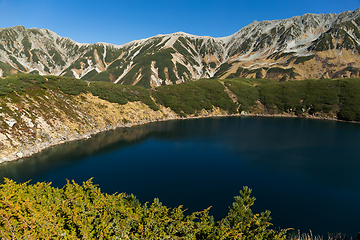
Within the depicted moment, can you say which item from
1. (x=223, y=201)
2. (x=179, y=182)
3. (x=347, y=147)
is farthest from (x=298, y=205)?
(x=347, y=147)

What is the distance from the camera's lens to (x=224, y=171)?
36.9 m

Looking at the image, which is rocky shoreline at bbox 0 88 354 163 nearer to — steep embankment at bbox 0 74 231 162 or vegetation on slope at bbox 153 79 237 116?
steep embankment at bbox 0 74 231 162

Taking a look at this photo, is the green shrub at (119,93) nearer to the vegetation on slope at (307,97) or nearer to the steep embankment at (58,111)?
the steep embankment at (58,111)

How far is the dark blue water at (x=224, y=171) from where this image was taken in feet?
84.7

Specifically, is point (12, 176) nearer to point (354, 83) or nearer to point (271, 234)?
point (271, 234)

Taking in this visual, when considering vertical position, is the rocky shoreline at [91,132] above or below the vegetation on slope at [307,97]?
below

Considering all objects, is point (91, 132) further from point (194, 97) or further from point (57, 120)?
point (194, 97)

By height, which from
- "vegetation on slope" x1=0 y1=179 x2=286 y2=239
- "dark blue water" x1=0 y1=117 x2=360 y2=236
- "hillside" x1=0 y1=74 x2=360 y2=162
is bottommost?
"dark blue water" x1=0 y1=117 x2=360 y2=236

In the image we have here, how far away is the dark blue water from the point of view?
25803mm

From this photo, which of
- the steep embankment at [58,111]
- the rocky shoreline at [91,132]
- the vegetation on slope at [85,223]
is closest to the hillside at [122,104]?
the steep embankment at [58,111]

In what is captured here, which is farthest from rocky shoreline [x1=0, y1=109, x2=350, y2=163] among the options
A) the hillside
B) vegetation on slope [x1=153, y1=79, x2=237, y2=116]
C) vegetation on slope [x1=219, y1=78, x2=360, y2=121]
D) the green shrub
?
the green shrub

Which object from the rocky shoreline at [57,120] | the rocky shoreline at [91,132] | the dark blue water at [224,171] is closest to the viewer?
the dark blue water at [224,171]

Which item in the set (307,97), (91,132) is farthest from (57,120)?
(307,97)

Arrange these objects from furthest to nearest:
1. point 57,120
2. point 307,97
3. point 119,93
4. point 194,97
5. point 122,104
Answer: point 307,97 < point 194,97 < point 119,93 < point 122,104 < point 57,120
